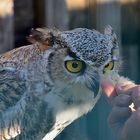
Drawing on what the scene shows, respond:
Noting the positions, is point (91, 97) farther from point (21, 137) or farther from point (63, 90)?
point (21, 137)

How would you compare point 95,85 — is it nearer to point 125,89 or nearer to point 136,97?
point 125,89

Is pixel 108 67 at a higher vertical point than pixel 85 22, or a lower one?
higher

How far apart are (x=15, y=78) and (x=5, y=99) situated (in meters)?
0.10

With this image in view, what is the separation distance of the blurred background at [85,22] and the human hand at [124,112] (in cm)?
56

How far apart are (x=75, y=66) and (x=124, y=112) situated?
383 mm

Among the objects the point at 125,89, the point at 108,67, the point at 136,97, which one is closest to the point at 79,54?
the point at 108,67

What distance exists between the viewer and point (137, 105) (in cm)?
279

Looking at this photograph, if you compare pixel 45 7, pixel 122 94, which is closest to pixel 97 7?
pixel 45 7

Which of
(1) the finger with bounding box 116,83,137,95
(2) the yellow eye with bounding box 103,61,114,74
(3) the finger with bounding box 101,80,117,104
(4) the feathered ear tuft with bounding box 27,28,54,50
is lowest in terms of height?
(3) the finger with bounding box 101,80,117,104

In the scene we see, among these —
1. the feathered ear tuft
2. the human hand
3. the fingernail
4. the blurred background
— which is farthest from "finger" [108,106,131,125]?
the blurred background

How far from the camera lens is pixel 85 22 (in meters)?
5.13

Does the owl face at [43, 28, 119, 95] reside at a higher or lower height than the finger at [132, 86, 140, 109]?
higher

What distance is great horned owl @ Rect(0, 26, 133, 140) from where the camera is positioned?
3119 mm

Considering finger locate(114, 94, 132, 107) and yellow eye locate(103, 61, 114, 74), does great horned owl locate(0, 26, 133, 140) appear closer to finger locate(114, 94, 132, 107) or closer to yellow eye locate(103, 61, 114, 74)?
yellow eye locate(103, 61, 114, 74)
